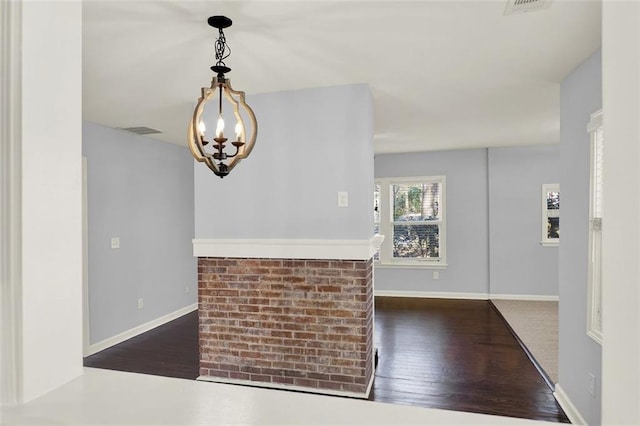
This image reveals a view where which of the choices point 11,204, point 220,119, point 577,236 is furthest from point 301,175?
point 11,204

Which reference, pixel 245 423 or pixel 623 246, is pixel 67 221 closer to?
pixel 245 423

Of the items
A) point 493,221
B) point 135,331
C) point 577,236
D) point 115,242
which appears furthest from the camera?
point 493,221

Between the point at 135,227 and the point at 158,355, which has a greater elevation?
the point at 135,227

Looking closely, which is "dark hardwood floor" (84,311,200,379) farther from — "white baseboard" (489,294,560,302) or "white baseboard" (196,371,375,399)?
"white baseboard" (489,294,560,302)

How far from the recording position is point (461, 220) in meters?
6.33

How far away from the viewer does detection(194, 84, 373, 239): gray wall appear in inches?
120

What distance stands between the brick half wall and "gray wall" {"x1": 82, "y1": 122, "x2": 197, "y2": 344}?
1.65 metres

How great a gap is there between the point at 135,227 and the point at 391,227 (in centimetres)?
396

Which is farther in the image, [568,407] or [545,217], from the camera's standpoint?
[545,217]

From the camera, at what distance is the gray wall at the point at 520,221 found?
19.8 feet

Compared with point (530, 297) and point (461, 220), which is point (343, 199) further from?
point (530, 297)

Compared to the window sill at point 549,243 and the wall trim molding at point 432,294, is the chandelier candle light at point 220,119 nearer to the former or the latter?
the wall trim molding at point 432,294

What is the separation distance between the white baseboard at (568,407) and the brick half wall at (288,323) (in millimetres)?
1412

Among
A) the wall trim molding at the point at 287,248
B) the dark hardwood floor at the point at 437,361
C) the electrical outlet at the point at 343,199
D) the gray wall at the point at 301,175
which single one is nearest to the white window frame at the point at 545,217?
the dark hardwood floor at the point at 437,361
